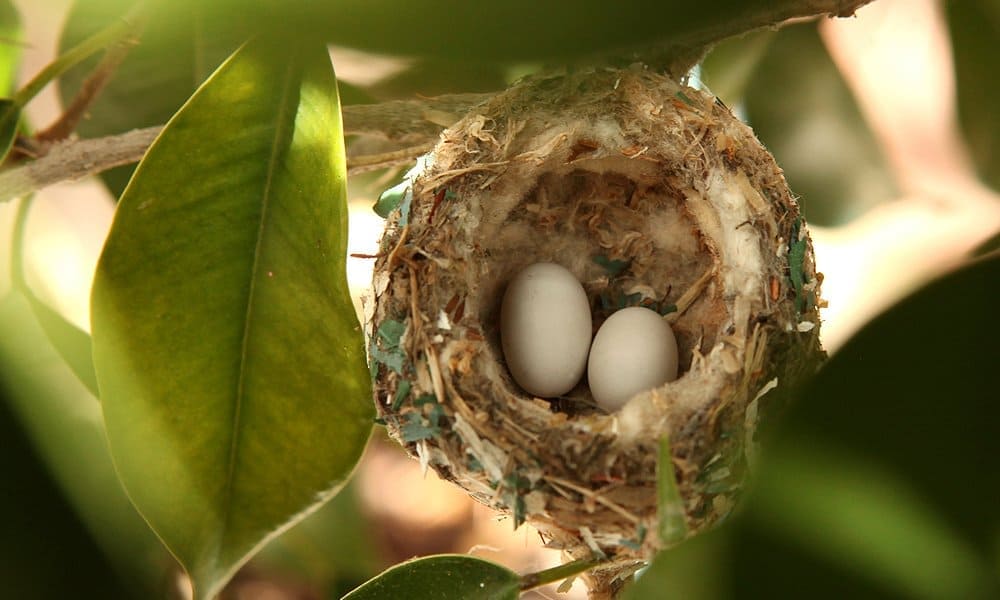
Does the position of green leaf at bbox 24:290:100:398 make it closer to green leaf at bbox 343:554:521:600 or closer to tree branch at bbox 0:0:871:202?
tree branch at bbox 0:0:871:202

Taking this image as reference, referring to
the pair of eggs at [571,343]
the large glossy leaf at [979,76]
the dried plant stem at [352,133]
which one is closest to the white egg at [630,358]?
the pair of eggs at [571,343]

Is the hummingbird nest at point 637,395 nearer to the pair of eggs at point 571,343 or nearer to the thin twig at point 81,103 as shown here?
the pair of eggs at point 571,343

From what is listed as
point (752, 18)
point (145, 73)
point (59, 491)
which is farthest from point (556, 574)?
point (145, 73)

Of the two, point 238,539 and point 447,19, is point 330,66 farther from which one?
point 238,539

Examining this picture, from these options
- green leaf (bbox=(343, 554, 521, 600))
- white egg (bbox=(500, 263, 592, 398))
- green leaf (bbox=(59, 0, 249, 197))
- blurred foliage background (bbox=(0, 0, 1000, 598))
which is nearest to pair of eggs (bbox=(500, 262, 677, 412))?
white egg (bbox=(500, 263, 592, 398))

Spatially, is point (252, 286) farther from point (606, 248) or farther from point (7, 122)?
point (606, 248)

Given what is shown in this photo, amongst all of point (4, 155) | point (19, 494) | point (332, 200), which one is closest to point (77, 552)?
point (19, 494)
